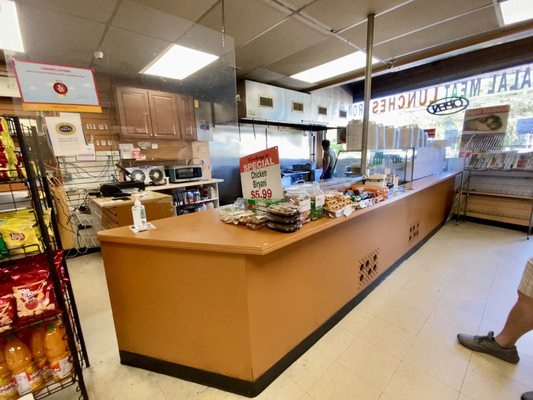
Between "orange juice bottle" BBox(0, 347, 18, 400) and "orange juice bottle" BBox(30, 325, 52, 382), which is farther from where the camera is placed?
"orange juice bottle" BBox(30, 325, 52, 382)

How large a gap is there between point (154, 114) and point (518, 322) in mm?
4562

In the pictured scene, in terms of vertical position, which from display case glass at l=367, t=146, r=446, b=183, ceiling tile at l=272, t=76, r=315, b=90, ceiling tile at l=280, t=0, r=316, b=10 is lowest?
display case glass at l=367, t=146, r=446, b=183

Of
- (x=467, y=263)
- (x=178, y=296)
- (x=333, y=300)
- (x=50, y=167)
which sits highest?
(x=50, y=167)

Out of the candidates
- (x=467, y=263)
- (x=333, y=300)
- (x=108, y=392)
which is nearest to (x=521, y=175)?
(x=467, y=263)

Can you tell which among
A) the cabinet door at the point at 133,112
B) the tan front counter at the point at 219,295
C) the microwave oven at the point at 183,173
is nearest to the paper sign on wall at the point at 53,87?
the cabinet door at the point at 133,112

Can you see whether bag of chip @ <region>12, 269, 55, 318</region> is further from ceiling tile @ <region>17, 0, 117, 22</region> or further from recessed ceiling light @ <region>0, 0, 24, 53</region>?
recessed ceiling light @ <region>0, 0, 24, 53</region>

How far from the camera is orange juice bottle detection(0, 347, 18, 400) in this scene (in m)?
1.12

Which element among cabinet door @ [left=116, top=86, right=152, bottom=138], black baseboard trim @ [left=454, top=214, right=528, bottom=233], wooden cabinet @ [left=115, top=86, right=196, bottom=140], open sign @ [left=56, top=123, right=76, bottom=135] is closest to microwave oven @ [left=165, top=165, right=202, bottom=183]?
wooden cabinet @ [left=115, top=86, right=196, bottom=140]

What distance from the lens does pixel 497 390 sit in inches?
54.9

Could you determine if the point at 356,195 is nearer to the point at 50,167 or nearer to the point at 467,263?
the point at 467,263

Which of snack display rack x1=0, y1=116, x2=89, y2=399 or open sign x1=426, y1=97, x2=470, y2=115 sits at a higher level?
open sign x1=426, y1=97, x2=470, y2=115

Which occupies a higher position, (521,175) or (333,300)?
(521,175)

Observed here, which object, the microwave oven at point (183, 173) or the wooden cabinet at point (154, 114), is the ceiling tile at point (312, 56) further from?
the microwave oven at point (183, 173)

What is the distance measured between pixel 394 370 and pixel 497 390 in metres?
0.53
